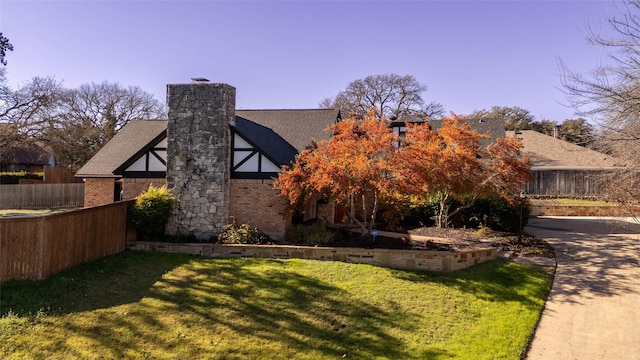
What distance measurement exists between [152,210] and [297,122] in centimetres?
822

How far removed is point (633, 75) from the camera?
22.0 feet

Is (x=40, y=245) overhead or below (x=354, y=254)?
overhead

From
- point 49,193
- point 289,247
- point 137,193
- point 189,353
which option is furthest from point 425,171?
point 49,193

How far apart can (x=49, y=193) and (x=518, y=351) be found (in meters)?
25.5

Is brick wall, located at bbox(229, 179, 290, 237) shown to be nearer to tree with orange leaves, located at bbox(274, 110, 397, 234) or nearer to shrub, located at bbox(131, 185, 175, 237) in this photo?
tree with orange leaves, located at bbox(274, 110, 397, 234)

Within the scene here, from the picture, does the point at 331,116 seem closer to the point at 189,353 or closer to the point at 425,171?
the point at 425,171

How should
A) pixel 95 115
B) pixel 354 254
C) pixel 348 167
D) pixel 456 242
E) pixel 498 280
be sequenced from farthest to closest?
1. pixel 95 115
2. pixel 456 242
3. pixel 354 254
4. pixel 348 167
5. pixel 498 280

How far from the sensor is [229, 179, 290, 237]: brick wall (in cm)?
1379

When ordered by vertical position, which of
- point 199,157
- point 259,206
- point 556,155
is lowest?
point 259,206

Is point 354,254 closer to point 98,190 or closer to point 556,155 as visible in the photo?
point 98,190

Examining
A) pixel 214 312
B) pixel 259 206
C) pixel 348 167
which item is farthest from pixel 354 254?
pixel 214 312

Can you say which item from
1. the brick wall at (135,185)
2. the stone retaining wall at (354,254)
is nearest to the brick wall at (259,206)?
the stone retaining wall at (354,254)

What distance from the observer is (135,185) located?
1467 centimetres

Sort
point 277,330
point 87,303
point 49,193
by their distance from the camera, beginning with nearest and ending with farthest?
point 277,330, point 87,303, point 49,193
